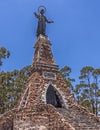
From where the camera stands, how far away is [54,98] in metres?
16.4

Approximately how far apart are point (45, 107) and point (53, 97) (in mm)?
2242

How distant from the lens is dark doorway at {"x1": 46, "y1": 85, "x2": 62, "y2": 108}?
638 inches

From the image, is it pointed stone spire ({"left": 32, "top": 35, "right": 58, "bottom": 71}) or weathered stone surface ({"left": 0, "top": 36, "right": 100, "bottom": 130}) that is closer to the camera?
weathered stone surface ({"left": 0, "top": 36, "right": 100, "bottom": 130})

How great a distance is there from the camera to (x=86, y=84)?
31.3 m

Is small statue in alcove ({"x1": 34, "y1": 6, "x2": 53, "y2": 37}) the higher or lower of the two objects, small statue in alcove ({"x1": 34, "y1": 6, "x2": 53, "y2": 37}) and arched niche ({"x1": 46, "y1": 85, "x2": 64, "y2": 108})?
the higher

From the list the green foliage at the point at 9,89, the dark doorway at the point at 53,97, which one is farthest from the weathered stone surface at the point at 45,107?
the green foliage at the point at 9,89

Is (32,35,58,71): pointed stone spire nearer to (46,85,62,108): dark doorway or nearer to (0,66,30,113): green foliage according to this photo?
(46,85,62,108): dark doorway

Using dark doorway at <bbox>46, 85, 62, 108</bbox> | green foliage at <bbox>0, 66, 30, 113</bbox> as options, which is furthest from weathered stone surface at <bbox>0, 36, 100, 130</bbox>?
green foliage at <bbox>0, 66, 30, 113</bbox>

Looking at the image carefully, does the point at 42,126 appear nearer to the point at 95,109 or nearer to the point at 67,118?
the point at 67,118

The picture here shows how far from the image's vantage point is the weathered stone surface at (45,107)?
1365 centimetres

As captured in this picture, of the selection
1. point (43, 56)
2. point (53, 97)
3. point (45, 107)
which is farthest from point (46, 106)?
point (43, 56)

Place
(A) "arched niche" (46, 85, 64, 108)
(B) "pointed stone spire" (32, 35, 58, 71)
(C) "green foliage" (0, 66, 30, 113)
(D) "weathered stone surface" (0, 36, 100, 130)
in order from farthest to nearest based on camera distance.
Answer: (C) "green foliage" (0, 66, 30, 113) → (B) "pointed stone spire" (32, 35, 58, 71) → (A) "arched niche" (46, 85, 64, 108) → (D) "weathered stone surface" (0, 36, 100, 130)

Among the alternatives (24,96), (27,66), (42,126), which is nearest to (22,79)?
(27,66)

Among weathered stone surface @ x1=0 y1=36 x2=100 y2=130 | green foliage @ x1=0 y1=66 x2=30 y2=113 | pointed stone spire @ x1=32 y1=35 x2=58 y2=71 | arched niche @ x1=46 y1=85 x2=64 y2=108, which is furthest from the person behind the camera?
green foliage @ x1=0 y1=66 x2=30 y2=113
